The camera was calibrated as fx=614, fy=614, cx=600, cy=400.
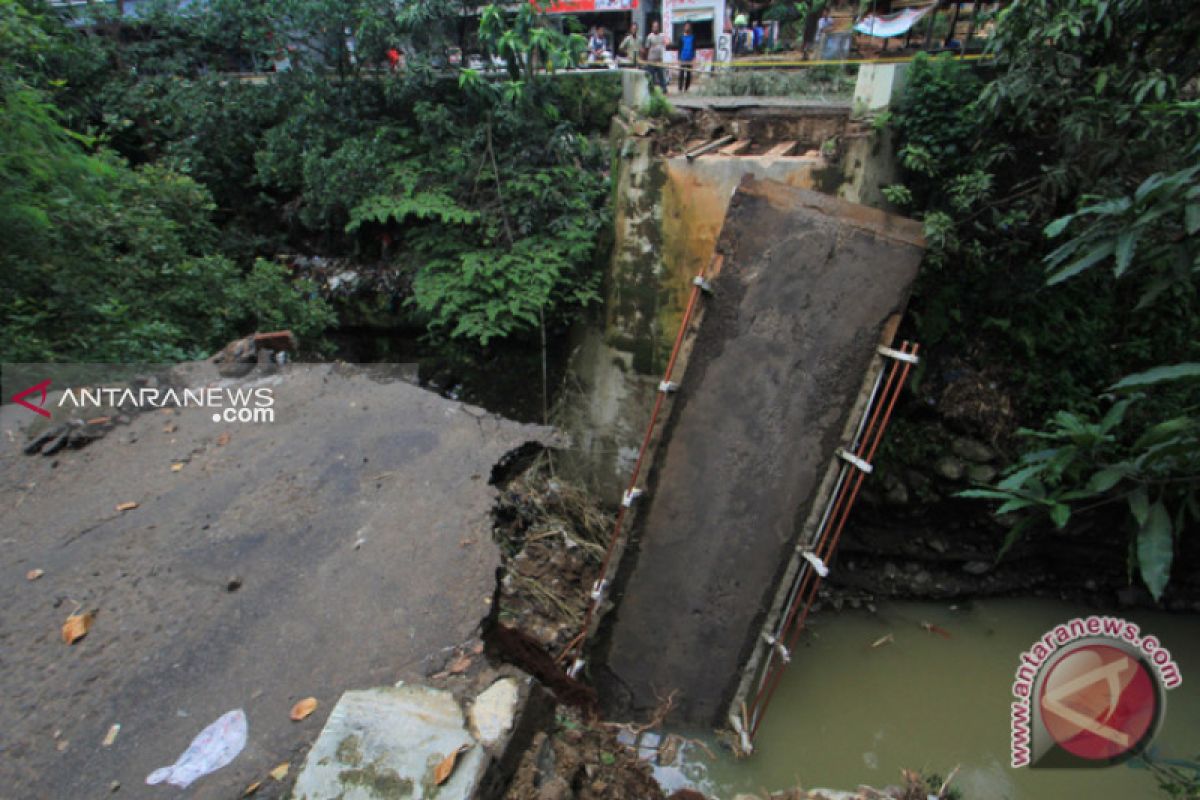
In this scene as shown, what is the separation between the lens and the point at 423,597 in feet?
8.21

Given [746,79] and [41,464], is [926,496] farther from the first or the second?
[41,464]

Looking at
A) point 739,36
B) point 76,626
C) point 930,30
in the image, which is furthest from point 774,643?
point 739,36

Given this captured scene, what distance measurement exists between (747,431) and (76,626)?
11.2 feet

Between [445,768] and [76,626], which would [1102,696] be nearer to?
[445,768]

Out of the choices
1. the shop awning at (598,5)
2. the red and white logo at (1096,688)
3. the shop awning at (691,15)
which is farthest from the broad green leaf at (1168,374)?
the shop awning at (598,5)

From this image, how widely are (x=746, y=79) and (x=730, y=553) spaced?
254 inches

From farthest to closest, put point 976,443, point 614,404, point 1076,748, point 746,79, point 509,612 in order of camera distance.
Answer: point 746,79, point 614,404, point 976,443, point 509,612, point 1076,748

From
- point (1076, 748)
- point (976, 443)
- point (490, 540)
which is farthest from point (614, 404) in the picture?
point (1076, 748)

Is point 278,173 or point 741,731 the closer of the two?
point 741,731

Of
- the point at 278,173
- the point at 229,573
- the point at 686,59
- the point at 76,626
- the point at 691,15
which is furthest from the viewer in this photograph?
the point at 691,15

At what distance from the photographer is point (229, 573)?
2594 millimetres

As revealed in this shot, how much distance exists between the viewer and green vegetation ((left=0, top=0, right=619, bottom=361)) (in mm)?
4539

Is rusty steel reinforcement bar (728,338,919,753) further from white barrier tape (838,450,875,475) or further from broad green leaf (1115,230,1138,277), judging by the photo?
broad green leaf (1115,230,1138,277)

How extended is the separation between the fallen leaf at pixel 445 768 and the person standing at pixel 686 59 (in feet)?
27.1
